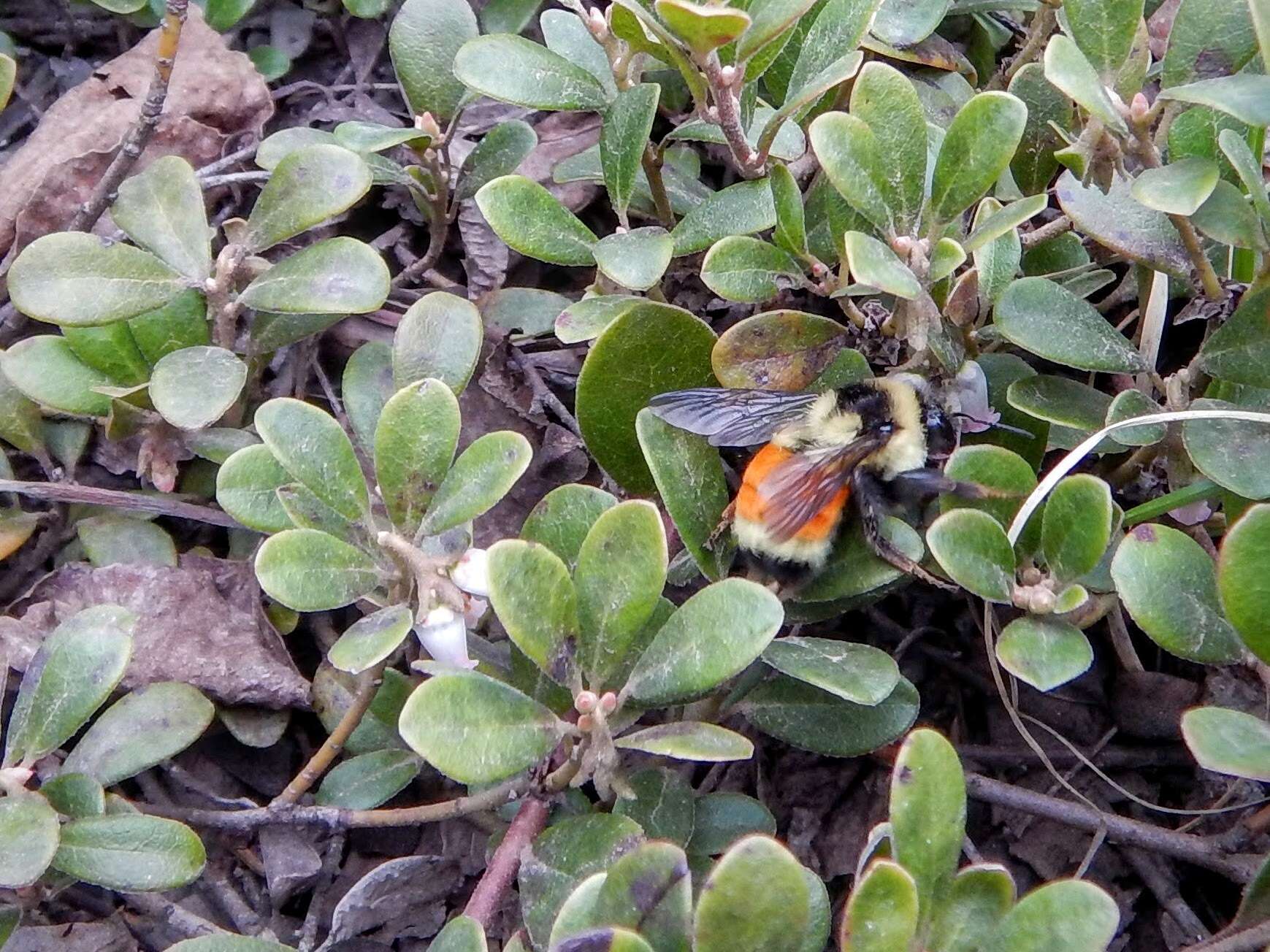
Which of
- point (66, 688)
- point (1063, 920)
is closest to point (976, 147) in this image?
point (1063, 920)

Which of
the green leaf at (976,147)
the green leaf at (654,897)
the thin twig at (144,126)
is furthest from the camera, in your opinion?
the thin twig at (144,126)

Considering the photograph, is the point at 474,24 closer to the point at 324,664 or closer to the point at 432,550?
the point at 432,550

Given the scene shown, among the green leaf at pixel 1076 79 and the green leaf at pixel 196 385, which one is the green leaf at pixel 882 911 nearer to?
the green leaf at pixel 1076 79

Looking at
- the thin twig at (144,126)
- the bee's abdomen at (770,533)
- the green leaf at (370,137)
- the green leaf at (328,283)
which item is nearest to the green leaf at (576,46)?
the green leaf at (370,137)

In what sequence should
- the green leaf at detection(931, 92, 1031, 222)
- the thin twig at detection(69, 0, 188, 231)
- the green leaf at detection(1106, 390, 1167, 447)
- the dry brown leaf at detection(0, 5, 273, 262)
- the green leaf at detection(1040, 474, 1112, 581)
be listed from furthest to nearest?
the dry brown leaf at detection(0, 5, 273, 262)
the thin twig at detection(69, 0, 188, 231)
the green leaf at detection(1106, 390, 1167, 447)
the green leaf at detection(931, 92, 1031, 222)
the green leaf at detection(1040, 474, 1112, 581)

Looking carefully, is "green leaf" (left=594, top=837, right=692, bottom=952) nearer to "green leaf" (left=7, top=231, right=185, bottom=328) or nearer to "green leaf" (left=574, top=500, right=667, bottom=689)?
"green leaf" (left=574, top=500, right=667, bottom=689)

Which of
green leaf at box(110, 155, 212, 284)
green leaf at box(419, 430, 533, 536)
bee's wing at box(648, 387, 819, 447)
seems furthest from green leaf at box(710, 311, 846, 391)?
green leaf at box(110, 155, 212, 284)

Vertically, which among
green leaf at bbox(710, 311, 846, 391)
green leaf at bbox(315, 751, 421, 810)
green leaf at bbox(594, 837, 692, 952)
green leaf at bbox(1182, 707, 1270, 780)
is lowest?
green leaf at bbox(315, 751, 421, 810)
